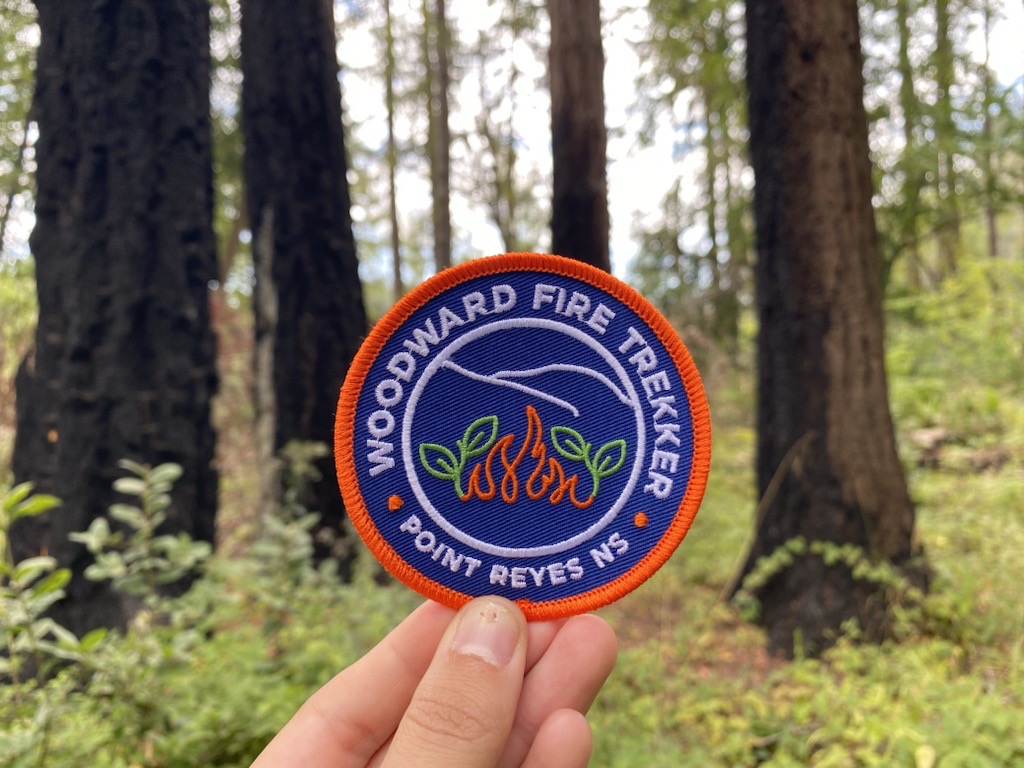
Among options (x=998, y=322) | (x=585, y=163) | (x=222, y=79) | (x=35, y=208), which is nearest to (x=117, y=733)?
(x=35, y=208)

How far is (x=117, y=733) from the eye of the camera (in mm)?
1637

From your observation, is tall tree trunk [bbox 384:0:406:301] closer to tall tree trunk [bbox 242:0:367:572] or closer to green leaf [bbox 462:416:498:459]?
tall tree trunk [bbox 242:0:367:572]

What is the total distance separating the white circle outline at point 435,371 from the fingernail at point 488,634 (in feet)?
0.48

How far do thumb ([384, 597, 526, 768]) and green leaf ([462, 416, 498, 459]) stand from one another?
299mm

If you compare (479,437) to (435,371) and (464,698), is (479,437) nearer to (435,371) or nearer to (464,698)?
(435,371)

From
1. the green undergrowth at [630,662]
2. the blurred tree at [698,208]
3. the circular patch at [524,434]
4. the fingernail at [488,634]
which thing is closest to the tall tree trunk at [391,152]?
the blurred tree at [698,208]

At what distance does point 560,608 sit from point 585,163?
4.16 m

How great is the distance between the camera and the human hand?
104 centimetres

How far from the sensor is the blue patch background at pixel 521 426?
51.4 inches

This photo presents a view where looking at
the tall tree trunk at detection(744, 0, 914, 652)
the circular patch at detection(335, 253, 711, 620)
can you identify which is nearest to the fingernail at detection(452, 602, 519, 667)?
the circular patch at detection(335, 253, 711, 620)

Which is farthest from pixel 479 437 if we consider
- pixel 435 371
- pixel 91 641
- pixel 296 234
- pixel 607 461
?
pixel 296 234

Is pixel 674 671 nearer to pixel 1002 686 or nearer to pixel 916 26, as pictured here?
pixel 1002 686

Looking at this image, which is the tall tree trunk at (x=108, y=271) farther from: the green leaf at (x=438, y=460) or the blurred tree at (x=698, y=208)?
the blurred tree at (x=698, y=208)

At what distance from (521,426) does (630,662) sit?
2.40 m
